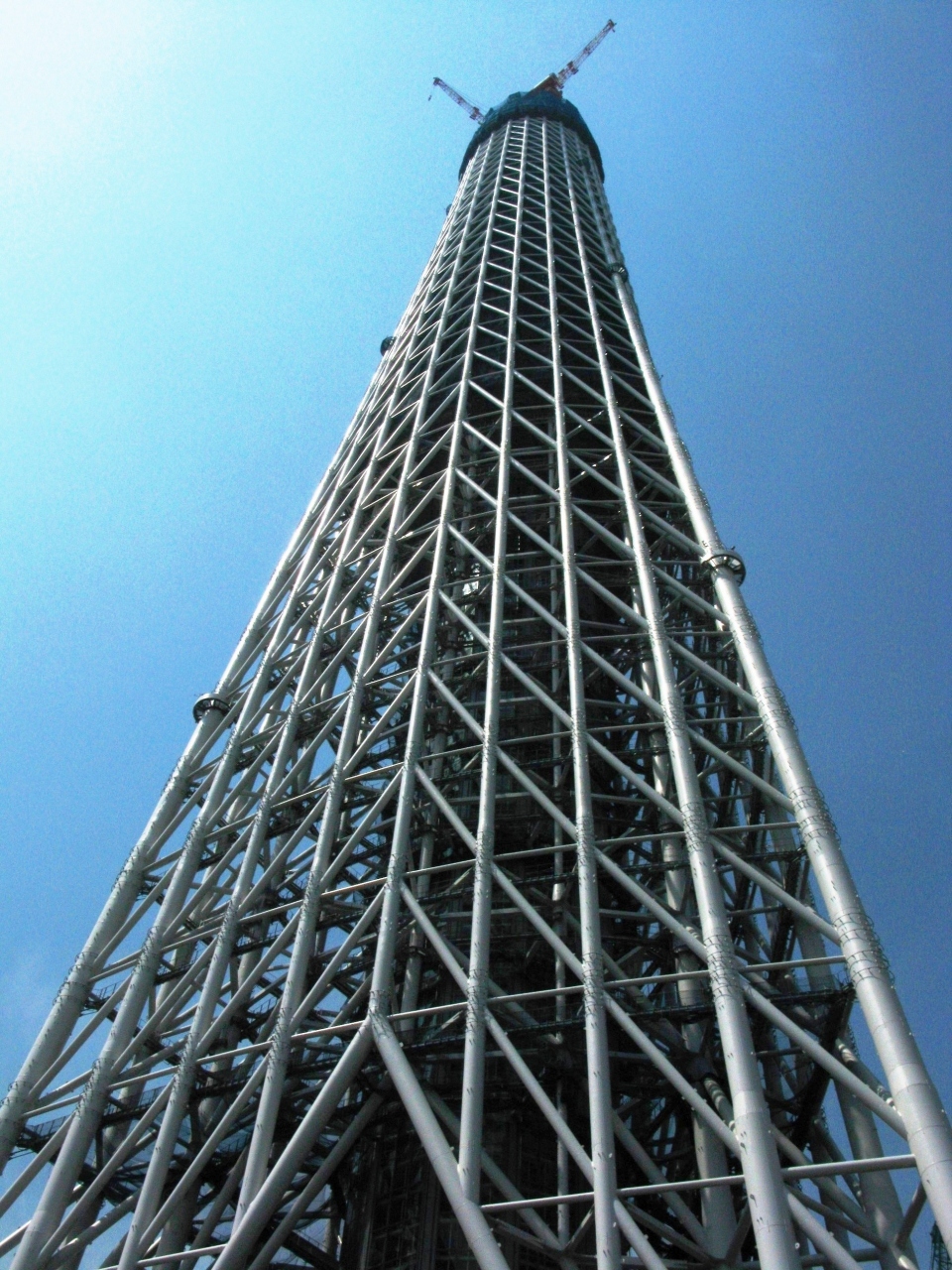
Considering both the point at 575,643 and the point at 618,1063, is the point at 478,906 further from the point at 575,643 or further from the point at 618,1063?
the point at 575,643

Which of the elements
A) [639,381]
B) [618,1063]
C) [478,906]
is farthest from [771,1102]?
[639,381]

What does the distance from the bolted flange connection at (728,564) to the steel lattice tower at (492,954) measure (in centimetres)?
13

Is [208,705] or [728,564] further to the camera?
[208,705]

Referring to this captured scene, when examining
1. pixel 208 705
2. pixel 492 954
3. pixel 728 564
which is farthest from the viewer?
pixel 208 705

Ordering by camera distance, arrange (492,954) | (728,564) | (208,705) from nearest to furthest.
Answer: (492,954)
(728,564)
(208,705)

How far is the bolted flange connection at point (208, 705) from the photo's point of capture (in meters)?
34.3

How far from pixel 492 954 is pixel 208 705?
14.0 m

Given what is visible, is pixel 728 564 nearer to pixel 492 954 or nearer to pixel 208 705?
pixel 492 954

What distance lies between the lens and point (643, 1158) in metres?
17.3

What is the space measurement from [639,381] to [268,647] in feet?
65.2

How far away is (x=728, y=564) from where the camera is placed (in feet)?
99.3

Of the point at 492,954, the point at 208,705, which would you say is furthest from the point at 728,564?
the point at 208,705

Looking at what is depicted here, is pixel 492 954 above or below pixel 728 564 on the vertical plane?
below

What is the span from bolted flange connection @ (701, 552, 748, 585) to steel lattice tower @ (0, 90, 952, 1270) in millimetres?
134
